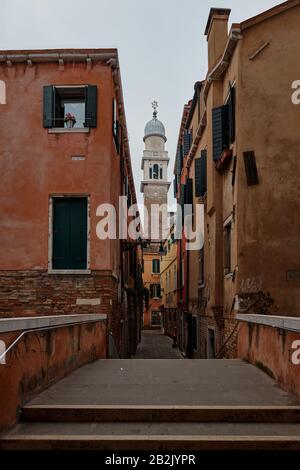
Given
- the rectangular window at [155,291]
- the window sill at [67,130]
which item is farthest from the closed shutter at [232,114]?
the rectangular window at [155,291]

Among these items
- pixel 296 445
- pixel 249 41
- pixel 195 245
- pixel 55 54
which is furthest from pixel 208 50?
pixel 296 445

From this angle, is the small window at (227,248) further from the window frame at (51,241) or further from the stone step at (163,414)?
the stone step at (163,414)

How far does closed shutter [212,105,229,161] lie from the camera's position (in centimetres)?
1217

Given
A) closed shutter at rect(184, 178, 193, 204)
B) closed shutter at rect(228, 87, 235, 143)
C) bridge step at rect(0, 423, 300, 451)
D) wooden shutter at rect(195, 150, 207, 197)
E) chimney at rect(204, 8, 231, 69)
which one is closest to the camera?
bridge step at rect(0, 423, 300, 451)

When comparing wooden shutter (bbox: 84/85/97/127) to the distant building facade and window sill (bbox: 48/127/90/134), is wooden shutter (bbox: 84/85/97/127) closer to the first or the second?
window sill (bbox: 48/127/90/134)

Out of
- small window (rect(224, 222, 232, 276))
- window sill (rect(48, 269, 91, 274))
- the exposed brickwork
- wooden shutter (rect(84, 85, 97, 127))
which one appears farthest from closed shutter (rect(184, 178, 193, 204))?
window sill (rect(48, 269, 91, 274))

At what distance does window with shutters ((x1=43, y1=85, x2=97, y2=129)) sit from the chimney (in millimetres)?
3775

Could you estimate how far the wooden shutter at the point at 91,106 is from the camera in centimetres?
1253

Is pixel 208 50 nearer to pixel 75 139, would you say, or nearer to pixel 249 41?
pixel 249 41

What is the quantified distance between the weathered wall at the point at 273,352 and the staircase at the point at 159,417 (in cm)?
18

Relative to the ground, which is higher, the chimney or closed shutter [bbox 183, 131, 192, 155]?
the chimney

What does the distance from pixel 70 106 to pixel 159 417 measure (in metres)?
10.1
